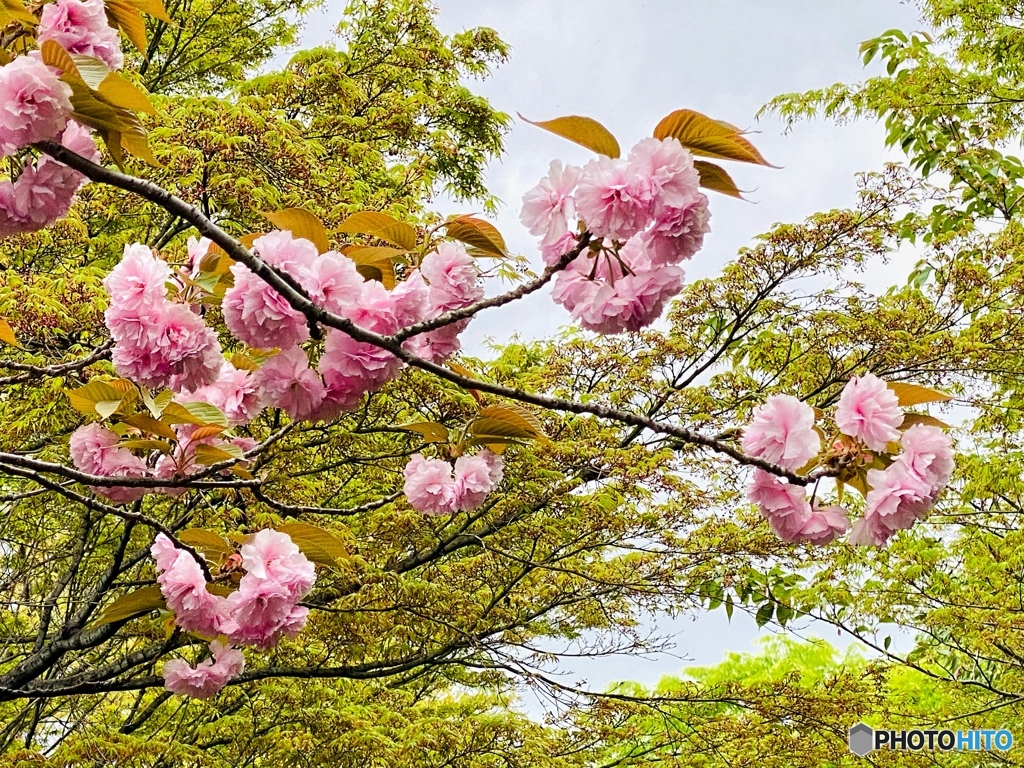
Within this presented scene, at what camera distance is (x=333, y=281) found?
1115mm

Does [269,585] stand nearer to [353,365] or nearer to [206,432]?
[206,432]

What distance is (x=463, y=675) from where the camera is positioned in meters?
5.50

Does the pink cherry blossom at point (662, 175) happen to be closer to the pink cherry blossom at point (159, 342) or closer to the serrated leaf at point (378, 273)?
the serrated leaf at point (378, 273)

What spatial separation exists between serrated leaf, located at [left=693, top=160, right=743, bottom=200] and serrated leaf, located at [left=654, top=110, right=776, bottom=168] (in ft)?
0.04

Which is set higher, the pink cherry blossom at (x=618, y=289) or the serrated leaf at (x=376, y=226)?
the serrated leaf at (x=376, y=226)

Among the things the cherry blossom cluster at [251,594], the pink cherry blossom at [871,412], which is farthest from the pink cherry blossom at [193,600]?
the pink cherry blossom at [871,412]

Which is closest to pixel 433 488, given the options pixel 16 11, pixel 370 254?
pixel 370 254

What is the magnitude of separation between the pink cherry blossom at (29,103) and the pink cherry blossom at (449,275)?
0.44 metres

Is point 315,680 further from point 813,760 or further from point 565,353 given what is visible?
point 813,760

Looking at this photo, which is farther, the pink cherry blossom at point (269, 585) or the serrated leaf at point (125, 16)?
the pink cherry blossom at point (269, 585)

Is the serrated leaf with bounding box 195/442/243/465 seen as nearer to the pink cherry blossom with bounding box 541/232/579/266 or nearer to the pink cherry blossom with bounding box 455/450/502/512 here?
the pink cherry blossom with bounding box 455/450/502/512

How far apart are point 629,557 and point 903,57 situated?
3957mm

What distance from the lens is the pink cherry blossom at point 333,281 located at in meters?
1.11

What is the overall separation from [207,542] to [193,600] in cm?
9
